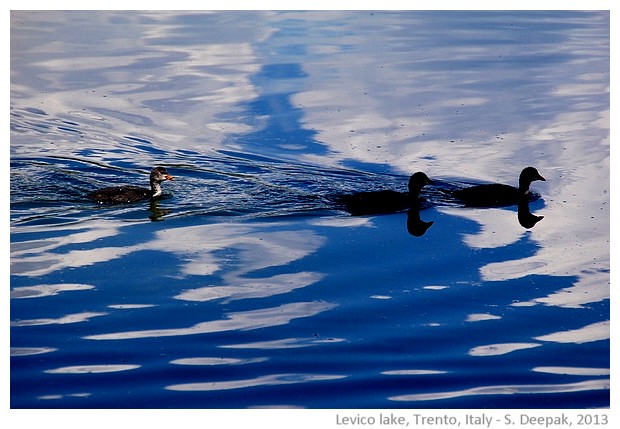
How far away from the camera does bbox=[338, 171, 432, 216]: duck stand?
37.3 feet

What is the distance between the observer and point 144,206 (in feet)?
37.4

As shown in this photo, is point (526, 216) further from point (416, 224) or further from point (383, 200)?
point (383, 200)

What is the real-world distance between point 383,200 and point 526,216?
62.6 inches

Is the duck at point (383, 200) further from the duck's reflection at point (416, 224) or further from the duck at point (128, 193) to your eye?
the duck at point (128, 193)

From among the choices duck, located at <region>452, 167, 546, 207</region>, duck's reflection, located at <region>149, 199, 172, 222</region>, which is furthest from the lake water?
duck, located at <region>452, 167, 546, 207</region>

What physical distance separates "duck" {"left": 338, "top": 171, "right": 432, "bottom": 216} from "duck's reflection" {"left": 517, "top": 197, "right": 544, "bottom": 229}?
113cm

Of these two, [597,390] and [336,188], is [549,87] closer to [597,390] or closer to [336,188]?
[336,188]

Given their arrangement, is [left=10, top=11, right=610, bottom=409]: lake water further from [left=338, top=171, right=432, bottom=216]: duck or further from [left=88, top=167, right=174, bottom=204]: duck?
[left=338, top=171, right=432, bottom=216]: duck

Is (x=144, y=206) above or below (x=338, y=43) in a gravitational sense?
below

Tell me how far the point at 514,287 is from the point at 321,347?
85.5 inches

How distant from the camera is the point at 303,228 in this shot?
10.7m
